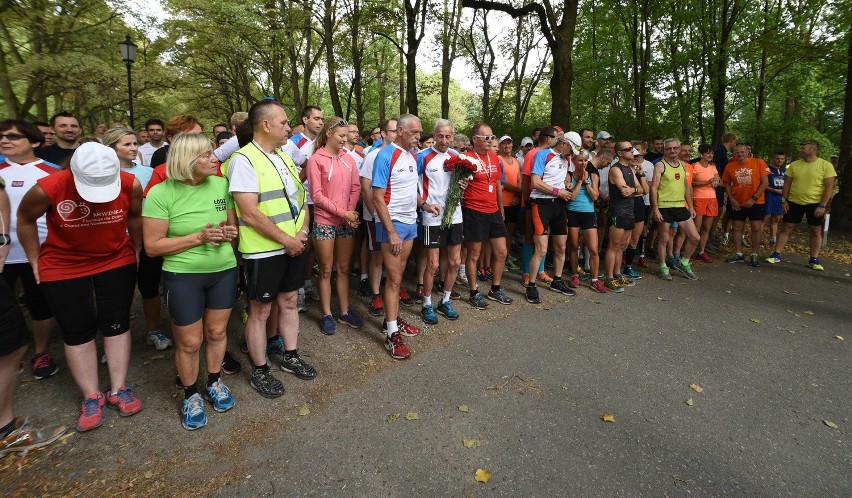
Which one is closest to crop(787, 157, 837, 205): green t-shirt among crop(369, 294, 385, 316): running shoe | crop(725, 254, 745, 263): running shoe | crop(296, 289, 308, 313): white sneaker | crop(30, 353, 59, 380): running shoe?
crop(725, 254, 745, 263): running shoe

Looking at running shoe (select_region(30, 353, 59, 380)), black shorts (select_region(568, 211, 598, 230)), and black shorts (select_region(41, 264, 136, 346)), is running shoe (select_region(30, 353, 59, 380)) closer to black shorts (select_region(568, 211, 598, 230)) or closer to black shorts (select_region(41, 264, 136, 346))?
black shorts (select_region(41, 264, 136, 346))

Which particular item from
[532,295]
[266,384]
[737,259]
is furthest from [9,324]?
[737,259]

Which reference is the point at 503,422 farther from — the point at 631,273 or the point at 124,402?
the point at 631,273

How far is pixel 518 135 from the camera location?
54.0ft

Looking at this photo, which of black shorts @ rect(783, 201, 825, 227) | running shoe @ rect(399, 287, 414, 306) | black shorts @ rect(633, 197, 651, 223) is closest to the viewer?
running shoe @ rect(399, 287, 414, 306)

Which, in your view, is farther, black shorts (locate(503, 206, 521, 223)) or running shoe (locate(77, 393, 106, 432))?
black shorts (locate(503, 206, 521, 223))

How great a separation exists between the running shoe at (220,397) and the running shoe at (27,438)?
0.97m

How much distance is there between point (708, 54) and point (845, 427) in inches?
715

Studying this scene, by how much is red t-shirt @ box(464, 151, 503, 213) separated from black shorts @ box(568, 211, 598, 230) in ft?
5.33

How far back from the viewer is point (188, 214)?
2.97m

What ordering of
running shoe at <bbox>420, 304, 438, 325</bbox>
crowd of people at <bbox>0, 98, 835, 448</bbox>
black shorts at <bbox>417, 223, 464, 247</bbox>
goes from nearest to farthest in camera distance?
1. crowd of people at <bbox>0, 98, 835, 448</bbox>
2. black shorts at <bbox>417, 223, 464, 247</bbox>
3. running shoe at <bbox>420, 304, 438, 325</bbox>

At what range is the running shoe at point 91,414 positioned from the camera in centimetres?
303

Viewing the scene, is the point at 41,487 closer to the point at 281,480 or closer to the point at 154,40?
the point at 281,480

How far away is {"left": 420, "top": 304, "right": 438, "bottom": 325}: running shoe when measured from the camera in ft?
16.8
